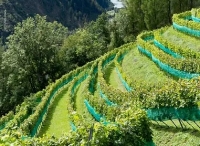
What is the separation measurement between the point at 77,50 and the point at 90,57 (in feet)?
11.2

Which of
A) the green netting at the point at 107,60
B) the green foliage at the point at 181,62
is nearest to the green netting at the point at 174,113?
the green foliage at the point at 181,62

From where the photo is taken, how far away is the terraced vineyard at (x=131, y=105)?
59.1 ft

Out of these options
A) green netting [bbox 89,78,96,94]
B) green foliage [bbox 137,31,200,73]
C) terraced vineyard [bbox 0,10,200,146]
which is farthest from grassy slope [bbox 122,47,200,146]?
green netting [bbox 89,78,96,94]

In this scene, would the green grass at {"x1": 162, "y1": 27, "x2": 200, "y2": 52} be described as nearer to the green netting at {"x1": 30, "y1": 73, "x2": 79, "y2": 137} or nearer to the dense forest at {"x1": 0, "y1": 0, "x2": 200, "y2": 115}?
the green netting at {"x1": 30, "y1": 73, "x2": 79, "y2": 137}

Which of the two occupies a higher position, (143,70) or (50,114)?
(143,70)

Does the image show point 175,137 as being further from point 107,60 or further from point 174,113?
point 107,60

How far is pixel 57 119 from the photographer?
1638 inches

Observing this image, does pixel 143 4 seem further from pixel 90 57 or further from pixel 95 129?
pixel 95 129

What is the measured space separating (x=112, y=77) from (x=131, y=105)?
843 inches

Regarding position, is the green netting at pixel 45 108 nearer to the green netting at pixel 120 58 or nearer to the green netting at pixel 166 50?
the green netting at pixel 120 58

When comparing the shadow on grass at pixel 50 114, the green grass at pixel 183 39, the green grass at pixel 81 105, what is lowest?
the shadow on grass at pixel 50 114

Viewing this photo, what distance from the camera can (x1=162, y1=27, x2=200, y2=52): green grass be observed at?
4026cm

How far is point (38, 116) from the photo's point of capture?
128ft

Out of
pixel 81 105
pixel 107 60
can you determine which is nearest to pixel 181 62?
pixel 81 105
